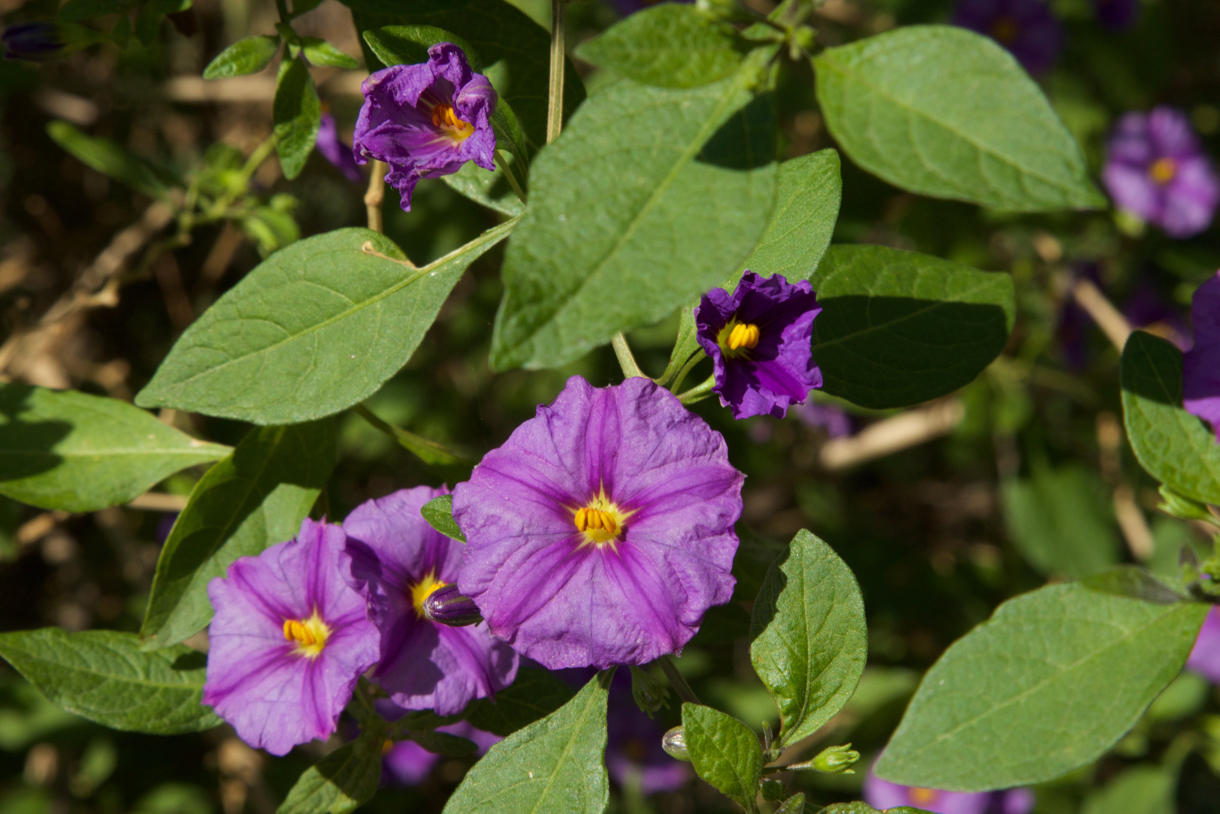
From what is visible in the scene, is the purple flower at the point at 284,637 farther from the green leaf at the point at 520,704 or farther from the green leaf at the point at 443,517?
the green leaf at the point at 520,704

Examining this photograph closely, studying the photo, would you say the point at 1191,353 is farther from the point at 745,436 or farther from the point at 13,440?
the point at 13,440

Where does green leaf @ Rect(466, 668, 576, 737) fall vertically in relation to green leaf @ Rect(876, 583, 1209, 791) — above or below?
below

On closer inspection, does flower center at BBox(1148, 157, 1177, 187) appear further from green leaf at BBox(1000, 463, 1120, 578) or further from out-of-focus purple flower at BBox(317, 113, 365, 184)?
out-of-focus purple flower at BBox(317, 113, 365, 184)

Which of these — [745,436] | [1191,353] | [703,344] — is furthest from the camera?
[745,436]

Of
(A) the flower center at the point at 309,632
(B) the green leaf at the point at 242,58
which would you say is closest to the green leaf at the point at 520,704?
(A) the flower center at the point at 309,632

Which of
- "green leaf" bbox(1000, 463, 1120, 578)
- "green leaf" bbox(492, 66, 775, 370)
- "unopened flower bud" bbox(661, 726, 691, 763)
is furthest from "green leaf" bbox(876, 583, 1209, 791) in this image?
"green leaf" bbox(1000, 463, 1120, 578)

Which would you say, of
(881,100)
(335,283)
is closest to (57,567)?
(335,283)

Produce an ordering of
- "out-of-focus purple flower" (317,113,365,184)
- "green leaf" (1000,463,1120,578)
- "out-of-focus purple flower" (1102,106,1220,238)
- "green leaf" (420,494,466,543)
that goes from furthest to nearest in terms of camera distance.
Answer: "out-of-focus purple flower" (1102,106,1220,238) → "green leaf" (1000,463,1120,578) → "out-of-focus purple flower" (317,113,365,184) → "green leaf" (420,494,466,543)
